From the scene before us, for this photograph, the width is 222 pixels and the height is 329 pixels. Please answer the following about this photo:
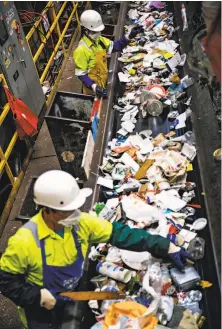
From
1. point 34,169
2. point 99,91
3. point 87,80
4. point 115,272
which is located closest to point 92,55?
point 87,80

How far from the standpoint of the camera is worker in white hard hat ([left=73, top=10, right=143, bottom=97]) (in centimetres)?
463

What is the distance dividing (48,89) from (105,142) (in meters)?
2.21

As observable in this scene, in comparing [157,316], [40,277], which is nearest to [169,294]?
[157,316]

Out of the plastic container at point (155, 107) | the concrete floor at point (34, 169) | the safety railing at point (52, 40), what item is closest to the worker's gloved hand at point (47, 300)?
the concrete floor at point (34, 169)

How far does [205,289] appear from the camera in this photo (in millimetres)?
3123

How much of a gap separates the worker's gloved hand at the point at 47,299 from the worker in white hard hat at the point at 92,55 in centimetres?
299

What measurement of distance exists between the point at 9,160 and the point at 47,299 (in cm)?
274

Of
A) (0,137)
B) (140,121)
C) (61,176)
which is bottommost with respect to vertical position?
(140,121)

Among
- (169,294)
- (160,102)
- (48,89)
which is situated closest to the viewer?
(169,294)

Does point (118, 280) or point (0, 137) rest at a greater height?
point (0, 137)

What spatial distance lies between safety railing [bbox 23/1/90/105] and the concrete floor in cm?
18

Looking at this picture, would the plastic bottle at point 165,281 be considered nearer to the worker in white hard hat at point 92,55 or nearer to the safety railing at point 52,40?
the worker in white hard hat at point 92,55

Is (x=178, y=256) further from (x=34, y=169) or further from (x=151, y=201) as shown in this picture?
(x=34, y=169)

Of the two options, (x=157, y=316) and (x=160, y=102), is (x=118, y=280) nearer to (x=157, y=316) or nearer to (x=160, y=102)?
(x=157, y=316)
